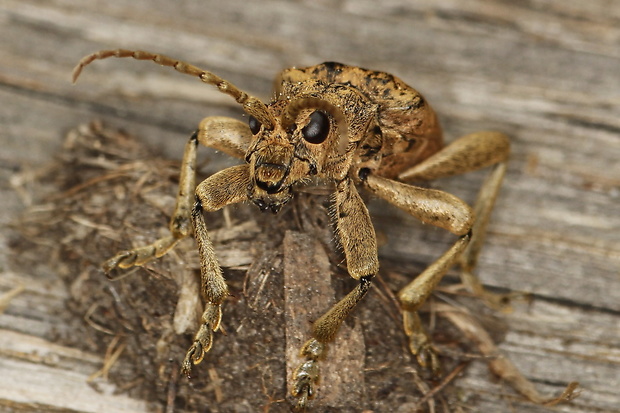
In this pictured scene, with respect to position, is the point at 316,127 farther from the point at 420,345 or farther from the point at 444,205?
the point at 420,345

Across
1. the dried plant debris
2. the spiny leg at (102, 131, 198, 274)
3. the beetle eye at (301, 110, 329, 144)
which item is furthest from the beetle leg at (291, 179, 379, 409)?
the spiny leg at (102, 131, 198, 274)

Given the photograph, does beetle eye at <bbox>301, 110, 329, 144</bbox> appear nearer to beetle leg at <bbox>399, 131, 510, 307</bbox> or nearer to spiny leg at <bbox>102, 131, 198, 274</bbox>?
spiny leg at <bbox>102, 131, 198, 274</bbox>

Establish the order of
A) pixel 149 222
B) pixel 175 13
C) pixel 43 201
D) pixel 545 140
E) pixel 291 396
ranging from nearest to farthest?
1. pixel 291 396
2. pixel 149 222
3. pixel 43 201
4. pixel 545 140
5. pixel 175 13

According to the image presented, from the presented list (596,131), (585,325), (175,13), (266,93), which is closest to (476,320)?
(585,325)

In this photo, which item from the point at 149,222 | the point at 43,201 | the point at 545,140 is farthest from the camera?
the point at 545,140

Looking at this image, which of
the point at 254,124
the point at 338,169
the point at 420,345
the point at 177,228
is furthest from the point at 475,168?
the point at 177,228

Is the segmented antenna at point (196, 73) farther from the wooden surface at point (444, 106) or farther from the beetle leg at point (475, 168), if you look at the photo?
the wooden surface at point (444, 106)

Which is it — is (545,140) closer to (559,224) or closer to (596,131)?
(596,131)
